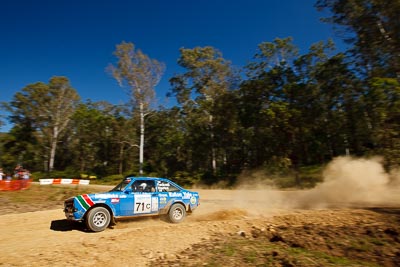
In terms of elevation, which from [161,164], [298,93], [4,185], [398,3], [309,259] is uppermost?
[398,3]

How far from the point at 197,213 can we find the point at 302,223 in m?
4.51

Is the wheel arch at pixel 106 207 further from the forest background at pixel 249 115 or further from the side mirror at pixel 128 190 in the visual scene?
the forest background at pixel 249 115

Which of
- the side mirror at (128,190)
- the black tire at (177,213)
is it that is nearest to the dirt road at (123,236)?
the black tire at (177,213)

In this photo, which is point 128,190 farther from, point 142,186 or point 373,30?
point 373,30

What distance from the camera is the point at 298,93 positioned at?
1156 inches

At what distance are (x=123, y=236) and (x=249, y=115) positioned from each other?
25.9 metres

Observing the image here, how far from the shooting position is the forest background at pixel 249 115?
2372cm

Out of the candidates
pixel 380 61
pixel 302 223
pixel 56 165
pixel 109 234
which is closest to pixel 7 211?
pixel 109 234

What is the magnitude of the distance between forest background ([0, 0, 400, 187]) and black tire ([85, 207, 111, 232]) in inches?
713

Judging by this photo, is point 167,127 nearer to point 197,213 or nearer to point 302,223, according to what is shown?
point 197,213

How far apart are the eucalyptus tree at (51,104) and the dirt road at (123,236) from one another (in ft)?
123

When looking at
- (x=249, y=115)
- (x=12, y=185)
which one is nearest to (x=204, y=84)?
(x=249, y=115)

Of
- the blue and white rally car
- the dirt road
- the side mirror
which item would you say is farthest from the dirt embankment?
the side mirror

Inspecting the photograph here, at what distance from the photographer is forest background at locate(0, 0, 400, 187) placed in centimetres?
2372
